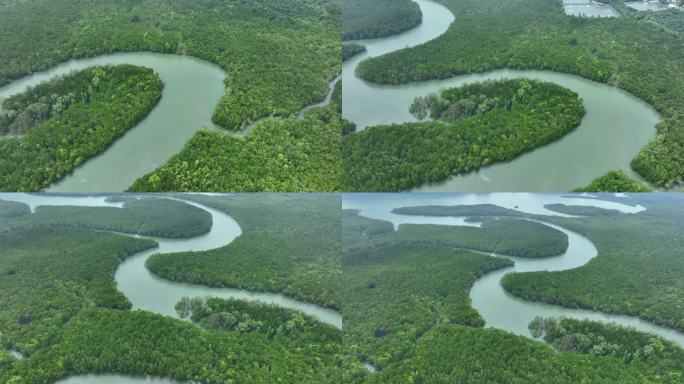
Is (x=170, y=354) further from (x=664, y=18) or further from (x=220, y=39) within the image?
(x=664, y=18)

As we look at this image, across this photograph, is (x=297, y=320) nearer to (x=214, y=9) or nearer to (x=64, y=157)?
(x=64, y=157)

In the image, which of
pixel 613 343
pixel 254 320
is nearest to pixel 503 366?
pixel 613 343

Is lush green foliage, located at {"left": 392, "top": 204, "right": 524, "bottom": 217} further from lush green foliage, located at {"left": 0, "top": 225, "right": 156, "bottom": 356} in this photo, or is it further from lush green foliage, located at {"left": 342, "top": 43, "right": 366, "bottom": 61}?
lush green foliage, located at {"left": 0, "top": 225, "right": 156, "bottom": 356}

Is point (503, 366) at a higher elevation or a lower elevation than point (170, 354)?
higher

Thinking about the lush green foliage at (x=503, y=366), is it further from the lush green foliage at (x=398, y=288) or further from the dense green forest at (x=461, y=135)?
the dense green forest at (x=461, y=135)

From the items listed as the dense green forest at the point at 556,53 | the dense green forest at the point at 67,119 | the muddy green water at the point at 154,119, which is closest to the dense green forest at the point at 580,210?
the dense green forest at the point at 556,53
